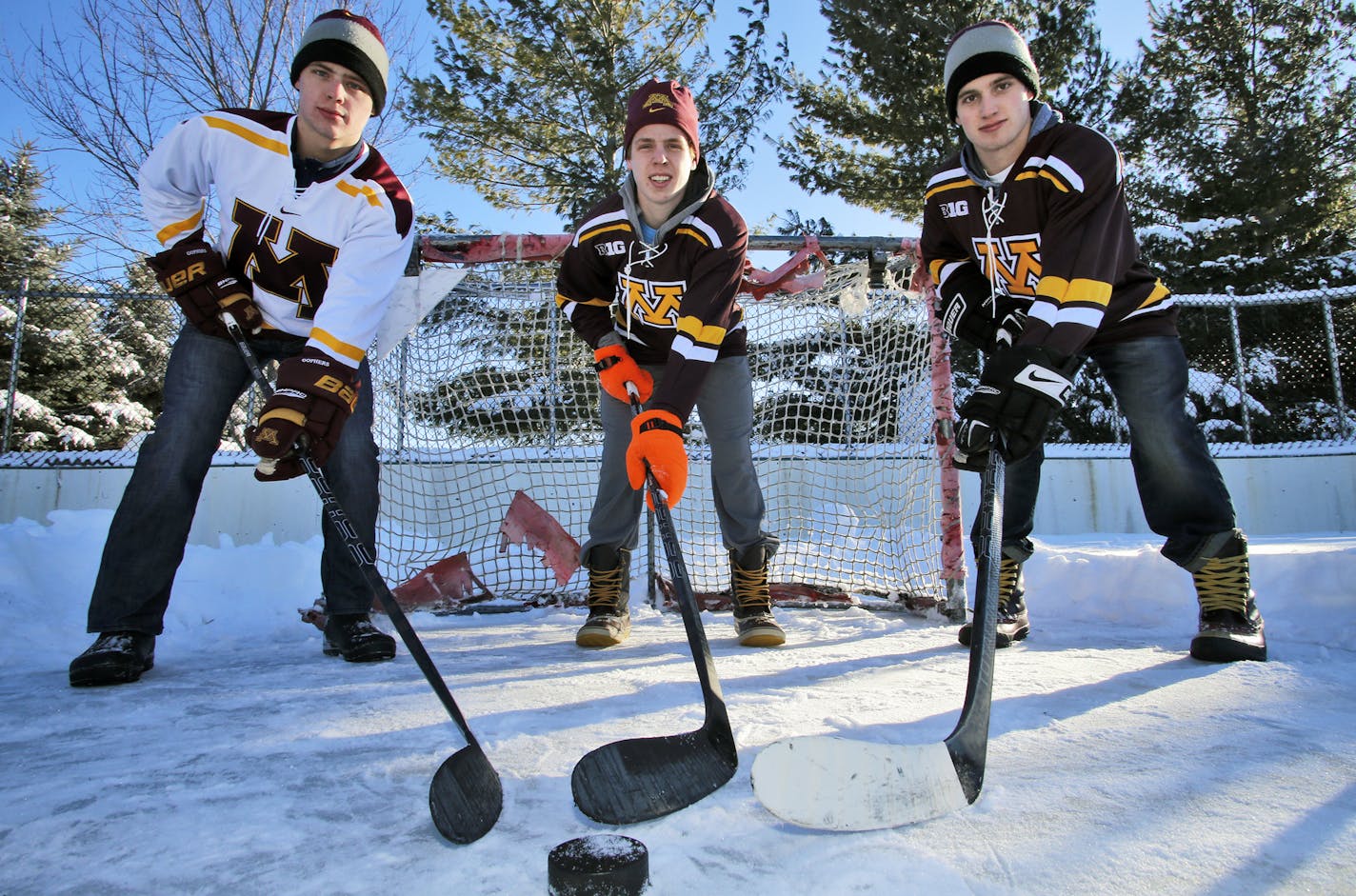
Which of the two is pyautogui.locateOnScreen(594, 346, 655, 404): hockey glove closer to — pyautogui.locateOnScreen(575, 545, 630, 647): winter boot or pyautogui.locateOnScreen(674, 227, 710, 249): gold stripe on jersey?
pyautogui.locateOnScreen(674, 227, 710, 249): gold stripe on jersey

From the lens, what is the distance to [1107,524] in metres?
6.27

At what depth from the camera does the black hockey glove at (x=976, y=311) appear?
237cm

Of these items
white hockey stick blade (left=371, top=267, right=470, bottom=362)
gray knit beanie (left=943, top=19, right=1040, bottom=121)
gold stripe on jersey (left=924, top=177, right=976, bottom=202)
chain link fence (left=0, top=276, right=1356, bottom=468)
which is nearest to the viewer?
gray knit beanie (left=943, top=19, right=1040, bottom=121)

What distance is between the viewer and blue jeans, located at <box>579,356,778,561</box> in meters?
2.55

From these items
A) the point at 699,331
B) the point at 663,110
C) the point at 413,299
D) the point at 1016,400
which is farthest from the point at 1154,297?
the point at 413,299

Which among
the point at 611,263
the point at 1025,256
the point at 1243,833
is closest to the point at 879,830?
the point at 1243,833

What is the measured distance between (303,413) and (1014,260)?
1871 millimetres

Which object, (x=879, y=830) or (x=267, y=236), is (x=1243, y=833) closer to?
(x=879, y=830)

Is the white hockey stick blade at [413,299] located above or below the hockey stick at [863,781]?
above

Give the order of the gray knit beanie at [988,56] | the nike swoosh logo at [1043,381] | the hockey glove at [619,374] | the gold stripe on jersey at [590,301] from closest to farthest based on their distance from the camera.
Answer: the nike swoosh logo at [1043,381], the gray knit beanie at [988,56], the hockey glove at [619,374], the gold stripe on jersey at [590,301]

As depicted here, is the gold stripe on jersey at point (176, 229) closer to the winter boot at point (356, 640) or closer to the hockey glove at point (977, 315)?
the winter boot at point (356, 640)

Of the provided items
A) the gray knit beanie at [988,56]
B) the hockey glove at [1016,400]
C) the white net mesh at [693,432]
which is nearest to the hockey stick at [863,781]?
the hockey glove at [1016,400]

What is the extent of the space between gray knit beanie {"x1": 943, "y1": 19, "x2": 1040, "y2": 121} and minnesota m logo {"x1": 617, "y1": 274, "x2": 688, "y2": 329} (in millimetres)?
906

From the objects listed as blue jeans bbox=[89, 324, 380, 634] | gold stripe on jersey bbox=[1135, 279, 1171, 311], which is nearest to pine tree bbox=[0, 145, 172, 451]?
blue jeans bbox=[89, 324, 380, 634]
